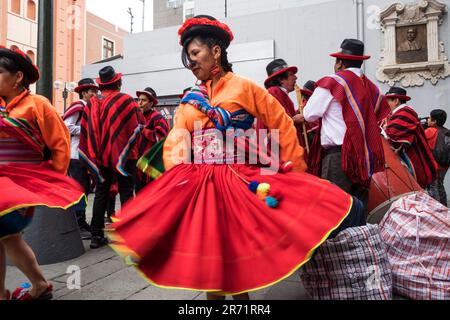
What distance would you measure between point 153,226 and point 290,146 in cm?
91

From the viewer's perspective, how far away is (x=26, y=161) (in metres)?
2.29

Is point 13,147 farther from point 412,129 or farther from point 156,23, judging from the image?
point 156,23

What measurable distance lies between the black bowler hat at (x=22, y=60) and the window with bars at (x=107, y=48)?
24.2 meters

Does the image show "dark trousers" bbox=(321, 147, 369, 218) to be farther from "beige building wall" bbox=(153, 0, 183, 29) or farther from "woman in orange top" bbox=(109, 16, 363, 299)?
"beige building wall" bbox=(153, 0, 183, 29)

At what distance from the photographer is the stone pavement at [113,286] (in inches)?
96.2

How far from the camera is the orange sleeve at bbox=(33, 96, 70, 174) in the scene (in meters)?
2.37

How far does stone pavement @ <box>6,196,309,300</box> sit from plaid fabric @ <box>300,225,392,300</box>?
32 cm

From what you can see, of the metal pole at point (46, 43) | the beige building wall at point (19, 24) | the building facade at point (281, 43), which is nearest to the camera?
the metal pole at point (46, 43)

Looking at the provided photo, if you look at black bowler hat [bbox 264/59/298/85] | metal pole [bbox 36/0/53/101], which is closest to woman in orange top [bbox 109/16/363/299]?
black bowler hat [bbox 264/59/298/85]

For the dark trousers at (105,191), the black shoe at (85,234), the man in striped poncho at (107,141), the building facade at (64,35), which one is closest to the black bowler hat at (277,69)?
the man in striped poncho at (107,141)

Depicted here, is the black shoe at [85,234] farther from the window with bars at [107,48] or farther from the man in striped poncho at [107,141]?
the window with bars at [107,48]

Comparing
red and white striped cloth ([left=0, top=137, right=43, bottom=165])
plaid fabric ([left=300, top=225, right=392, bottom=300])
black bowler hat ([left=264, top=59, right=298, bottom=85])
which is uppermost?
black bowler hat ([left=264, top=59, right=298, bottom=85])

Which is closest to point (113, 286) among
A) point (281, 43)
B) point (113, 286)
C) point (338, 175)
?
point (113, 286)
